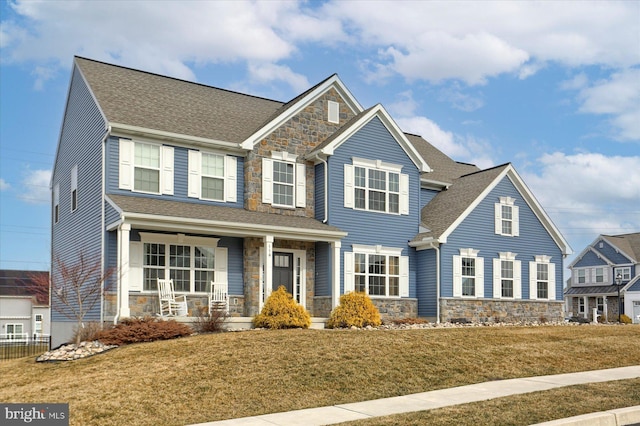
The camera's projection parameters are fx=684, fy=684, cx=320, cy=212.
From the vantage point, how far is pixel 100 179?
2239 cm

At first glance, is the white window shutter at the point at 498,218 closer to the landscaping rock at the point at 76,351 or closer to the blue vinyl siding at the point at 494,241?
the blue vinyl siding at the point at 494,241

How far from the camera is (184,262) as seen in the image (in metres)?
22.7

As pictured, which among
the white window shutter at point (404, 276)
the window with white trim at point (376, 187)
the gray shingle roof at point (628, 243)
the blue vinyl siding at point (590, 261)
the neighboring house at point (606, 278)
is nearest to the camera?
the window with white trim at point (376, 187)

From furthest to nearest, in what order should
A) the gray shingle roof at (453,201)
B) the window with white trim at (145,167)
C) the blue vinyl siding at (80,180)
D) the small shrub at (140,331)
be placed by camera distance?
the gray shingle roof at (453,201)
the blue vinyl siding at (80,180)
the window with white trim at (145,167)
the small shrub at (140,331)

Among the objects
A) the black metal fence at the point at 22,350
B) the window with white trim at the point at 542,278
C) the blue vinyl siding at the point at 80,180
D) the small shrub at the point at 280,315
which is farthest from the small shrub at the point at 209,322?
the window with white trim at the point at 542,278

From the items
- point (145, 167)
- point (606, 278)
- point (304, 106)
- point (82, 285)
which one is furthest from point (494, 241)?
point (606, 278)

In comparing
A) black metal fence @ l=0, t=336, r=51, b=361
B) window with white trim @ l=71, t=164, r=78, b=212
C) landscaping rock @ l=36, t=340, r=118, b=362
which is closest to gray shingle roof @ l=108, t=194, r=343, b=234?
landscaping rock @ l=36, t=340, r=118, b=362

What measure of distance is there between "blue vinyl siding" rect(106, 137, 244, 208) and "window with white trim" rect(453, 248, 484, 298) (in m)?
9.13

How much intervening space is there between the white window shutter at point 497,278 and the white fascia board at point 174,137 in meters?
11.8

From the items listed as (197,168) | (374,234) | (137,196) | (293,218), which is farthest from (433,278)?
(137,196)

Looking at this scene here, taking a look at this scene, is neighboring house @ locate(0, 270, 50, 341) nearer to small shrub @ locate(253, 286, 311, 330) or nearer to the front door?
Result: the front door

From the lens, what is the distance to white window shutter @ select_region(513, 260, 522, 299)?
2928 cm

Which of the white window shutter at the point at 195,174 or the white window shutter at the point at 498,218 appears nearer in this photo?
the white window shutter at the point at 195,174

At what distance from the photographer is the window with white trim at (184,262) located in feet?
72.1
